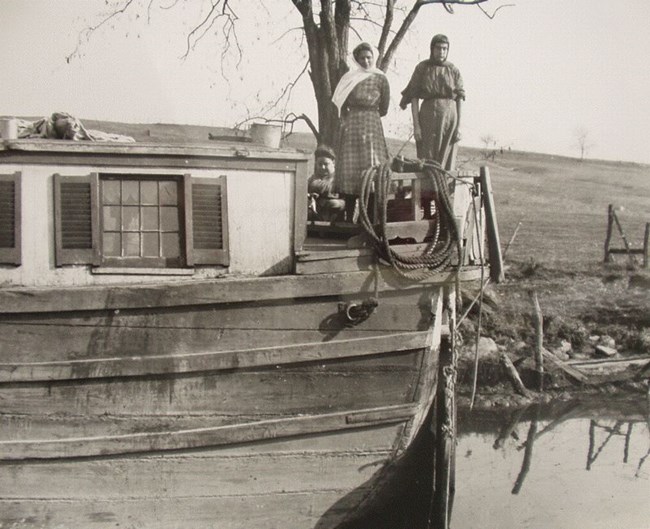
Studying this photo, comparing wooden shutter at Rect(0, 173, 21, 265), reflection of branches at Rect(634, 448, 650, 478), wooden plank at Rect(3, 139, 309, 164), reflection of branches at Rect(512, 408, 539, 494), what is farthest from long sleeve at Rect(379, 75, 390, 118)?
reflection of branches at Rect(634, 448, 650, 478)

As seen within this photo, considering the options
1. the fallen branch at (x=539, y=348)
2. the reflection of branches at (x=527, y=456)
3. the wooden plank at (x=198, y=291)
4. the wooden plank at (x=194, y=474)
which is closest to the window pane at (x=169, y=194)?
the wooden plank at (x=198, y=291)

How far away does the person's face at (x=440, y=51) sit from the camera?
28.8 ft

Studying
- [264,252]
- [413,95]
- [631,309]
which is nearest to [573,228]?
[631,309]

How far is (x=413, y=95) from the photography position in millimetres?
9180

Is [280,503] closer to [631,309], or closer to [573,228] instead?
[631,309]

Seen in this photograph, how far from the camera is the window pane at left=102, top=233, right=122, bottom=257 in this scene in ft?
22.3

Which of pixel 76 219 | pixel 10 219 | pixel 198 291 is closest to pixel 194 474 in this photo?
pixel 198 291

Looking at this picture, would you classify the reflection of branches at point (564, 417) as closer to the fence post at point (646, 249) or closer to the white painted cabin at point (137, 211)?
the fence post at point (646, 249)

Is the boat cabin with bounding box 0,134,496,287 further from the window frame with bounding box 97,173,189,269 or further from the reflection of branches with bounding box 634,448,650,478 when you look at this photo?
the reflection of branches with bounding box 634,448,650,478

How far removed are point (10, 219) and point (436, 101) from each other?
506cm

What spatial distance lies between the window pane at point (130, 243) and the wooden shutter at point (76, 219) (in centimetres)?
24

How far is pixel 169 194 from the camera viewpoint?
6.85m

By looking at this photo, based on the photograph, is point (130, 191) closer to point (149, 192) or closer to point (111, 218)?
point (149, 192)

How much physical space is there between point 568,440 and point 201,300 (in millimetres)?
7389
